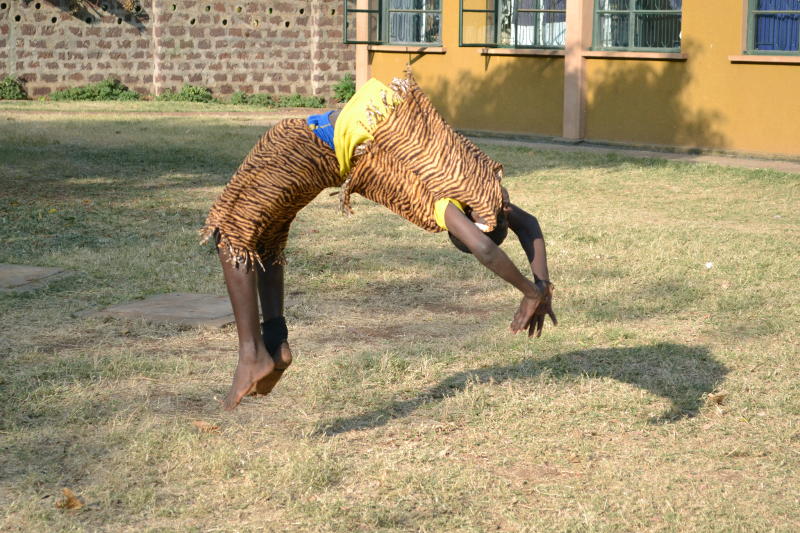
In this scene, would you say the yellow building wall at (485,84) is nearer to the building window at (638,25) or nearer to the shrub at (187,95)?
the building window at (638,25)

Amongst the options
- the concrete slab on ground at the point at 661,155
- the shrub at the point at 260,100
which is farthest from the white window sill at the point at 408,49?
the shrub at the point at 260,100

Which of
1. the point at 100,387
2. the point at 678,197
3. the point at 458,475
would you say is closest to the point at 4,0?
the point at 678,197

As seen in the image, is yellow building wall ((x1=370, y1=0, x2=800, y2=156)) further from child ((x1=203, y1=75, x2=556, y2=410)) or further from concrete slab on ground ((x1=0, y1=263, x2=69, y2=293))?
child ((x1=203, y1=75, x2=556, y2=410))

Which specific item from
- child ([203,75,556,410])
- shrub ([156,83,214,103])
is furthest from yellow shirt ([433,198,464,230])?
shrub ([156,83,214,103])

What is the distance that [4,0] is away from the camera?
2106 cm

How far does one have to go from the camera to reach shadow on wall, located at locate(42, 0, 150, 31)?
2155cm

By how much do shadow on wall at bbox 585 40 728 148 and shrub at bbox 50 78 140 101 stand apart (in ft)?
34.6

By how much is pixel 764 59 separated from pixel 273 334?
11.1 meters

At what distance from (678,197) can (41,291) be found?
658 centimetres

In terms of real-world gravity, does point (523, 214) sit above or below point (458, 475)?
above

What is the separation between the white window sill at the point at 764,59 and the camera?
530 inches

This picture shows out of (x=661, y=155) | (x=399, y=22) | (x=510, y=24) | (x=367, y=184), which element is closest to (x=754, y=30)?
(x=661, y=155)

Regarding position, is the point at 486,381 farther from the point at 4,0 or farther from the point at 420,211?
the point at 4,0

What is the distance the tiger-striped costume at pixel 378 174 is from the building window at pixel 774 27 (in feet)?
36.0
